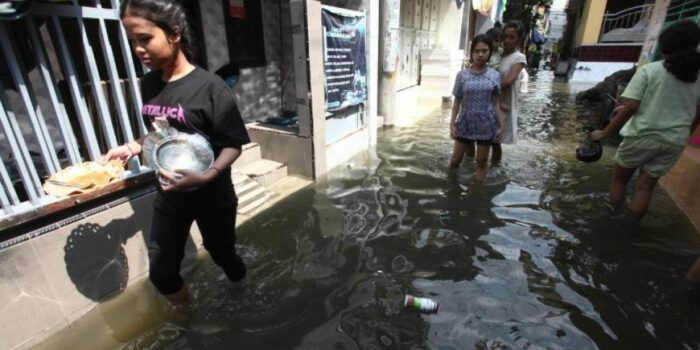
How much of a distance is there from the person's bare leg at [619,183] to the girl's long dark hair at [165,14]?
4318mm

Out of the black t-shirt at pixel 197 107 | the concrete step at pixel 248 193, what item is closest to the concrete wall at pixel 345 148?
the concrete step at pixel 248 193

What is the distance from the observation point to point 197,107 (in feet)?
6.33

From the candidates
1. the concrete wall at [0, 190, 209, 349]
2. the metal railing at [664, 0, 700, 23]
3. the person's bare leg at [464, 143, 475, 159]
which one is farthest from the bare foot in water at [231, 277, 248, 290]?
the metal railing at [664, 0, 700, 23]

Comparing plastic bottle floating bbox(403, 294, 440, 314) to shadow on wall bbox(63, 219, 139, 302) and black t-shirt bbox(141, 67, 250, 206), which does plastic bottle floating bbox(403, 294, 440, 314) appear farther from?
shadow on wall bbox(63, 219, 139, 302)

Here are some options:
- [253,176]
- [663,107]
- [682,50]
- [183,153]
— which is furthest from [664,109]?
[253,176]

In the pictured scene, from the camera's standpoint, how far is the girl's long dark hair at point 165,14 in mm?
1776

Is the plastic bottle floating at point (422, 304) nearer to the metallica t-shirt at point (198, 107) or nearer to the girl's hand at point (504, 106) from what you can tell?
the metallica t-shirt at point (198, 107)

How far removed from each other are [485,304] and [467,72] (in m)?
2.83

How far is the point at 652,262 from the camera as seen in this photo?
331 cm

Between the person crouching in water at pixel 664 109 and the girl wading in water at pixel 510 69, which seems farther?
the girl wading in water at pixel 510 69

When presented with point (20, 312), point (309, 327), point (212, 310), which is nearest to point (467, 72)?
point (309, 327)

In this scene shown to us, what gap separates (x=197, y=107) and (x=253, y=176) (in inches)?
127

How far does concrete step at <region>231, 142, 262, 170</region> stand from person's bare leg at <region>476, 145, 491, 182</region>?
10.7 ft

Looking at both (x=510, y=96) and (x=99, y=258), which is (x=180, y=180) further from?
(x=510, y=96)
